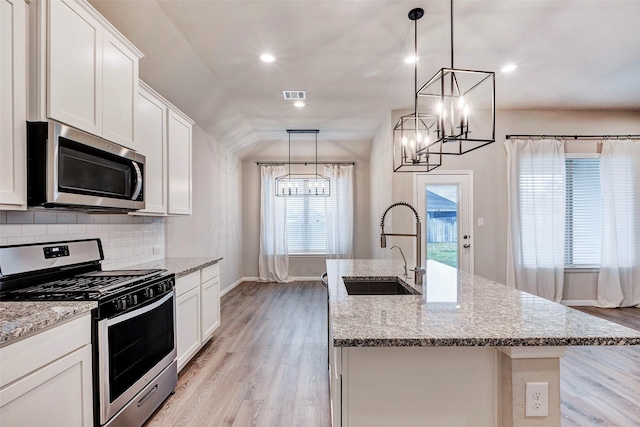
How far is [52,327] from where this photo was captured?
4.32ft

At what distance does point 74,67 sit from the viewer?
1.69 meters

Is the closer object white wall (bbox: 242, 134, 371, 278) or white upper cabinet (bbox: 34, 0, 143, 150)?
white upper cabinet (bbox: 34, 0, 143, 150)

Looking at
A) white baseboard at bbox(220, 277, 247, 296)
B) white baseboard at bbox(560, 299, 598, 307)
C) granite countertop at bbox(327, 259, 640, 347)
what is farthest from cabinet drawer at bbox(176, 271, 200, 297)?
white baseboard at bbox(560, 299, 598, 307)

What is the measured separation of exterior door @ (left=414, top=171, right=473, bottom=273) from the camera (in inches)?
179

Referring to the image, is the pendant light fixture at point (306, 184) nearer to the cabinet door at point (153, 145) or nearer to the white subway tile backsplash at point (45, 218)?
the cabinet door at point (153, 145)

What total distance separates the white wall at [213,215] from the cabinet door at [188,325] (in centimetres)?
100

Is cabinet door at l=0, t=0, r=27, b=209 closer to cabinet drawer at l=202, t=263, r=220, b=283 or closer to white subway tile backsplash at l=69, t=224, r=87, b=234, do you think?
white subway tile backsplash at l=69, t=224, r=87, b=234

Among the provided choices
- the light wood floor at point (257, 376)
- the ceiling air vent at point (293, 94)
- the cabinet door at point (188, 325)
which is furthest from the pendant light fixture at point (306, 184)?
the cabinet door at point (188, 325)

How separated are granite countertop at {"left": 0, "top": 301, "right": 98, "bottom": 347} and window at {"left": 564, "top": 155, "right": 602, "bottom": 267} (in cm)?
569

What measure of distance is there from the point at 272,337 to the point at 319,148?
4.00 m

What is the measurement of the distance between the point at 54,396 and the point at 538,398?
1.90m

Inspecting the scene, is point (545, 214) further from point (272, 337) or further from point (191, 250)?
point (191, 250)

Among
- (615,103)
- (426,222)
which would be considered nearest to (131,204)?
(426,222)

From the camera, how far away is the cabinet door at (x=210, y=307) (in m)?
3.05
